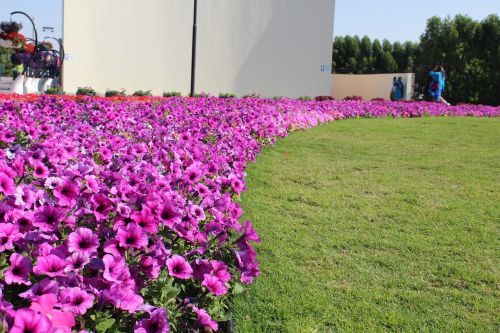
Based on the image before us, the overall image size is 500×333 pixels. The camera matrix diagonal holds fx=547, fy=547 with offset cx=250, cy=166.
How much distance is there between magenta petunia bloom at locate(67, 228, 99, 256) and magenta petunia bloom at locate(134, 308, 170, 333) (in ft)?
1.01

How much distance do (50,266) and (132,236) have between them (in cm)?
32

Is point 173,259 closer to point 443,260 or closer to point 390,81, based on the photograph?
point 443,260

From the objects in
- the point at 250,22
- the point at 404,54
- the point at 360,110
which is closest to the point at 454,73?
the point at 404,54

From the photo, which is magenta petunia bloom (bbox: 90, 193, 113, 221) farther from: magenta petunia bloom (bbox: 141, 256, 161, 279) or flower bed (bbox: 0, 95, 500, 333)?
magenta petunia bloom (bbox: 141, 256, 161, 279)

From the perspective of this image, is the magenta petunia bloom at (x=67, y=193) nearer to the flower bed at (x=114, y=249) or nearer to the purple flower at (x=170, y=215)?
the flower bed at (x=114, y=249)

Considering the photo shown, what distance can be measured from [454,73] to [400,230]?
29147 mm

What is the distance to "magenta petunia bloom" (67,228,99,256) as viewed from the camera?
189cm

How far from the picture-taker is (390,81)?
29047mm

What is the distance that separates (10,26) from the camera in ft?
53.9

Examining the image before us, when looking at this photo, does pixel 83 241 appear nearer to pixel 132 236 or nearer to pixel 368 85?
pixel 132 236

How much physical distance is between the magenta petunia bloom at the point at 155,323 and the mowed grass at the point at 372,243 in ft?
3.45

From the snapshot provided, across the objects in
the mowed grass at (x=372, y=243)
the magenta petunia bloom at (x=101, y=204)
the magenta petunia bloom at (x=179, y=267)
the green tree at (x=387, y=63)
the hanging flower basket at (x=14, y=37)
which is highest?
the green tree at (x=387, y=63)

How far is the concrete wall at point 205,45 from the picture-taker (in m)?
19.2

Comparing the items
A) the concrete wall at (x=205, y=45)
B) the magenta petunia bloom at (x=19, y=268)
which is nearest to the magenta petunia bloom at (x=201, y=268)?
the magenta petunia bloom at (x=19, y=268)
